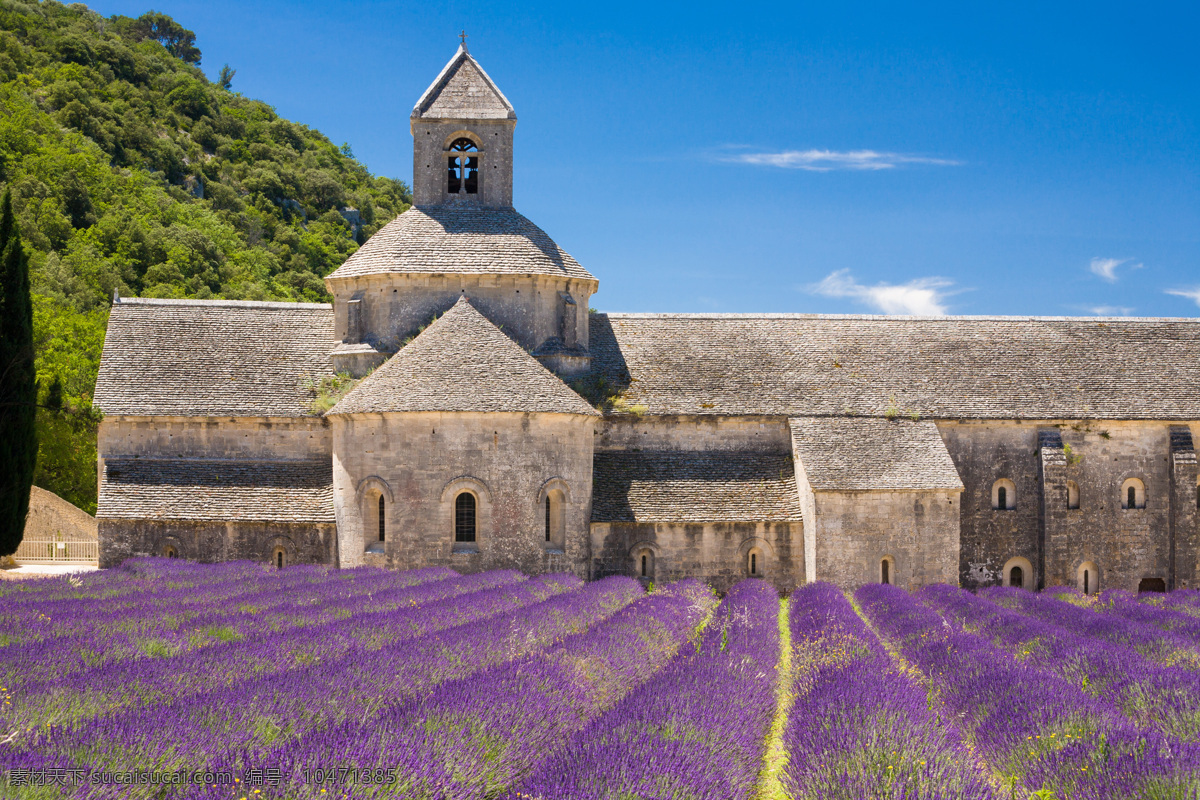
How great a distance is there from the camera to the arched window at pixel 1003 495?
2814 cm

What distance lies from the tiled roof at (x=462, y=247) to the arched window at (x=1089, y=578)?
1700 cm

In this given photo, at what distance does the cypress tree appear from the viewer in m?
26.4

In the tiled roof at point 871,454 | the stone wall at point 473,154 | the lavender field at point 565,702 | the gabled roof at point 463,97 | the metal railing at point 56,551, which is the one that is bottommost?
the metal railing at point 56,551

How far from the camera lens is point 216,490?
25453mm

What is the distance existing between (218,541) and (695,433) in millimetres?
13393

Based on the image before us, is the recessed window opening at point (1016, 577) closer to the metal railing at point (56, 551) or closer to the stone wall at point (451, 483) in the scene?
the stone wall at point (451, 483)

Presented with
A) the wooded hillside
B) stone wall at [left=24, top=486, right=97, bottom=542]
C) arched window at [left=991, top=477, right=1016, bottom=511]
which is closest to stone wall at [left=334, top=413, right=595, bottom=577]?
arched window at [left=991, top=477, right=1016, bottom=511]

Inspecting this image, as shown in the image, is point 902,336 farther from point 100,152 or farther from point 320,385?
point 100,152

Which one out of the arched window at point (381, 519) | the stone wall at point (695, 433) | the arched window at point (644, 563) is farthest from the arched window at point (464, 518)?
the stone wall at point (695, 433)

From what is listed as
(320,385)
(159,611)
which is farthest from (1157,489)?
(159,611)

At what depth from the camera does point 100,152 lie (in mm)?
69500

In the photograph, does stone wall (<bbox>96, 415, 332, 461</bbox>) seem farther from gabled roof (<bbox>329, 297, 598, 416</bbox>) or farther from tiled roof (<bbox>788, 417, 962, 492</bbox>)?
tiled roof (<bbox>788, 417, 962, 492</bbox>)

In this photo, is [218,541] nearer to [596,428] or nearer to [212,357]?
[212,357]

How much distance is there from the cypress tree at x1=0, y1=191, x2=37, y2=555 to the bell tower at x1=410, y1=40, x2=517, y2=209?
1151cm
